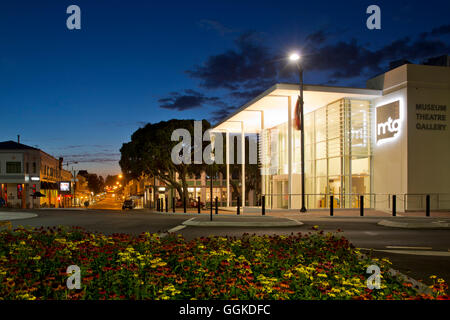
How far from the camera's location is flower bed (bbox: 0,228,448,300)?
5.37 m

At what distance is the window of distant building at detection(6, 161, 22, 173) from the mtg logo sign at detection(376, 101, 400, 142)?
54.2m

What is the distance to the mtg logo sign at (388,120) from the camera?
25906 mm

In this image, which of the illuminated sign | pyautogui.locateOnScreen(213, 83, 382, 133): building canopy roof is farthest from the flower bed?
the illuminated sign

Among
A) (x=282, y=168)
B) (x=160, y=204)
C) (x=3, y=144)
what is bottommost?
(x=160, y=204)

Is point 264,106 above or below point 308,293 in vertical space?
above

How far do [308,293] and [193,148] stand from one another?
46231 mm

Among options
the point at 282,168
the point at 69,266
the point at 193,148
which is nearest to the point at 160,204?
the point at 282,168

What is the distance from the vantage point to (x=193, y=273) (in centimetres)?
667

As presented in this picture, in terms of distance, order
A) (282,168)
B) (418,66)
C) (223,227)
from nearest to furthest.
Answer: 1. (223,227)
2. (418,66)
3. (282,168)

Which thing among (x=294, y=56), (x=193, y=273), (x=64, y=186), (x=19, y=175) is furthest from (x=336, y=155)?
(x=19, y=175)

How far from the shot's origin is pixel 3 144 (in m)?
64.8

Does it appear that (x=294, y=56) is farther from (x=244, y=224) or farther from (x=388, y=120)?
(x=244, y=224)

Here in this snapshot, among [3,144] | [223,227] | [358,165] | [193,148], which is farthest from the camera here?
[3,144]
